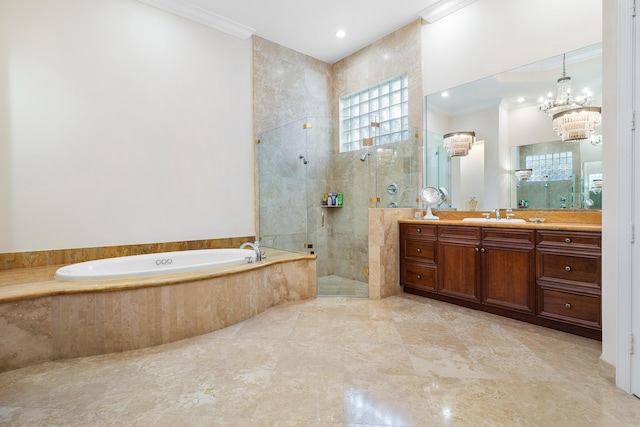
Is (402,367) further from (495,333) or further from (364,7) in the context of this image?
(364,7)

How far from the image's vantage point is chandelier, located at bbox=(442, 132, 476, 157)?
3.28 m

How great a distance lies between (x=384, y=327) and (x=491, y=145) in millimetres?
2148

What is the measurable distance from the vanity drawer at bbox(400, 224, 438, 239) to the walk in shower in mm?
354

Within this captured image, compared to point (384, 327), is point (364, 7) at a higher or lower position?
higher

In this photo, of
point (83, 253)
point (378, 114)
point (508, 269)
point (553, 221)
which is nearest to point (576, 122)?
point (553, 221)

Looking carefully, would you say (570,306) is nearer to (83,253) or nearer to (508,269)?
(508,269)

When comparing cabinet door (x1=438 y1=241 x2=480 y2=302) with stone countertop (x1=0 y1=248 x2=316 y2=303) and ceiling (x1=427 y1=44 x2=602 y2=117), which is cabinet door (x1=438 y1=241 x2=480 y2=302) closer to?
ceiling (x1=427 y1=44 x2=602 y2=117)

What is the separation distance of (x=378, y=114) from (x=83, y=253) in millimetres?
3733

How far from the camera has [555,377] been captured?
172 centimetres

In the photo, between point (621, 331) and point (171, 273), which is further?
point (171, 273)

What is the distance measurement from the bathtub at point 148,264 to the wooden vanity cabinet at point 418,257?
5.38 feet

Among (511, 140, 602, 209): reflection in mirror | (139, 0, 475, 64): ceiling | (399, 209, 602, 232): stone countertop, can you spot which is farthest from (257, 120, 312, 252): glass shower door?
(511, 140, 602, 209): reflection in mirror

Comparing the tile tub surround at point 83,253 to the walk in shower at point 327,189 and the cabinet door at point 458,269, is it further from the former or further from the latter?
the cabinet door at point 458,269

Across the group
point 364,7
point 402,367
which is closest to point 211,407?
point 402,367
